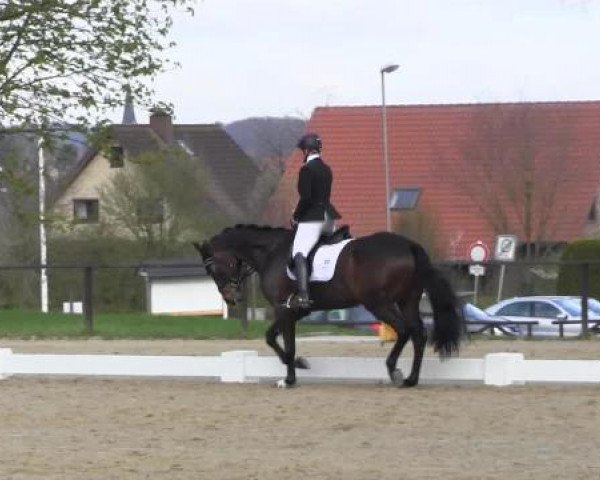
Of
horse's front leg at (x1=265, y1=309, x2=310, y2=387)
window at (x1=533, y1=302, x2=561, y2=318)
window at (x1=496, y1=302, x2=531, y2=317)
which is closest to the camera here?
horse's front leg at (x1=265, y1=309, x2=310, y2=387)

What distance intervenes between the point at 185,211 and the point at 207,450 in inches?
1258

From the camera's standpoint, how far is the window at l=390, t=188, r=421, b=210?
150 ft

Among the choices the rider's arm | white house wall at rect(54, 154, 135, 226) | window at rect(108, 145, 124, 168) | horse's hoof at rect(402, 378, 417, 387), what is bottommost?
horse's hoof at rect(402, 378, 417, 387)

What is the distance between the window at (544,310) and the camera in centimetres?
2555

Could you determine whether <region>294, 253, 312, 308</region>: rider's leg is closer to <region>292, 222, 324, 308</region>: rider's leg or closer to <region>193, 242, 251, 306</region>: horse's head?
<region>292, 222, 324, 308</region>: rider's leg

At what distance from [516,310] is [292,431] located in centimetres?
1600

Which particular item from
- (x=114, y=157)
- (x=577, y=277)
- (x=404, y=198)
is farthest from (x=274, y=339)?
(x=404, y=198)

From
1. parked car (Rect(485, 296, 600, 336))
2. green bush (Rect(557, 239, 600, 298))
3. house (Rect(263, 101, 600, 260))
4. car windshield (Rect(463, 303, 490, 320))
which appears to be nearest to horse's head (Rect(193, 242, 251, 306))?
parked car (Rect(485, 296, 600, 336))

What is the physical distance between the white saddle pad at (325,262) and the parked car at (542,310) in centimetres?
1113

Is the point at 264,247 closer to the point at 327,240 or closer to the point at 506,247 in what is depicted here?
the point at 327,240

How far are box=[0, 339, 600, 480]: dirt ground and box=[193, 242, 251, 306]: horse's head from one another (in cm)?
90

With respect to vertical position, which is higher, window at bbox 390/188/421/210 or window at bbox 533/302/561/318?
window at bbox 390/188/421/210

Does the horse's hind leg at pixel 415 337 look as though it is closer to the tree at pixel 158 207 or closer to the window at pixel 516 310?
the window at pixel 516 310

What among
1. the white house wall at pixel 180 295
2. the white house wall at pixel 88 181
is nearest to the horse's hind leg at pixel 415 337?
the white house wall at pixel 180 295
